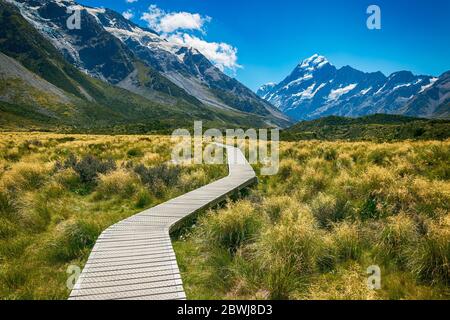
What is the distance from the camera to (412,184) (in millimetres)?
10344

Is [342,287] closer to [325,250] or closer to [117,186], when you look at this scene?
[325,250]

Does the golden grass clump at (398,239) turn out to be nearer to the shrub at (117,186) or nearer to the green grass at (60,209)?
the green grass at (60,209)

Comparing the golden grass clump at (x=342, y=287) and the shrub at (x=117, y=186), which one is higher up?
the shrub at (x=117, y=186)

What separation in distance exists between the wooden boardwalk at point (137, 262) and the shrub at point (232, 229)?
3.44 feet

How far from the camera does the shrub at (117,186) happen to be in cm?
1316

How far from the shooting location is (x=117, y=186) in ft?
44.2

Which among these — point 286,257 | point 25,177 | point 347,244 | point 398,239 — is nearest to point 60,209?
point 25,177

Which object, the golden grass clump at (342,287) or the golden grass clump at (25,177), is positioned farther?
the golden grass clump at (25,177)

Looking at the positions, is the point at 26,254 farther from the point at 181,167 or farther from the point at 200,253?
the point at 181,167

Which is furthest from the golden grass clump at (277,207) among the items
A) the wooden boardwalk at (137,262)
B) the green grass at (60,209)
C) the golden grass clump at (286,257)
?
the green grass at (60,209)

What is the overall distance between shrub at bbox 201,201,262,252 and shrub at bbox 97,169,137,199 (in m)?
5.72

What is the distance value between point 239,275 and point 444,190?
6472mm

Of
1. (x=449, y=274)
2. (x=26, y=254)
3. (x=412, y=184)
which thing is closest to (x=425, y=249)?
(x=449, y=274)

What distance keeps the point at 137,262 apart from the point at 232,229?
2.36 meters
